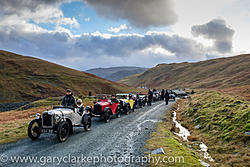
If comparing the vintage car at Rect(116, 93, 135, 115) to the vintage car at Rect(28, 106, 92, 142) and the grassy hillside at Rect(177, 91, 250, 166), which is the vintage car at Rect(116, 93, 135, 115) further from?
the vintage car at Rect(28, 106, 92, 142)

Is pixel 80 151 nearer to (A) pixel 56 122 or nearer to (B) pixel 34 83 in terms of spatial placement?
(A) pixel 56 122

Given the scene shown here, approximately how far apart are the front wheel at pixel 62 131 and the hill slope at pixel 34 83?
52737 mm

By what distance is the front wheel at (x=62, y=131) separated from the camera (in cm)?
893

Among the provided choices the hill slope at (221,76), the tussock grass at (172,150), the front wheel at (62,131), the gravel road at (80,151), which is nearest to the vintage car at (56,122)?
the front wheel at (62,131)

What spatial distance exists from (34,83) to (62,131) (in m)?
64.7

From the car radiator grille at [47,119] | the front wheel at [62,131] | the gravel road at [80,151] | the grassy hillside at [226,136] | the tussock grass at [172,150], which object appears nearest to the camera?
the tussock grass at [172,150]

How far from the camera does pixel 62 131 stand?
9438mm

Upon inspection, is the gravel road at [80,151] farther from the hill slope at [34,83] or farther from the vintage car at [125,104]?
the hill slope at [34,83]

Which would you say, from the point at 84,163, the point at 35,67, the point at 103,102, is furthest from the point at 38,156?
the point at 35,67

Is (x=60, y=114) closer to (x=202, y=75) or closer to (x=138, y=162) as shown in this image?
(x=138, y=162)

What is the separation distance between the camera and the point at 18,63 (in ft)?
274

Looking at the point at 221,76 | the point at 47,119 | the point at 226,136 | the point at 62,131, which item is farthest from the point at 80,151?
the point at 221,76

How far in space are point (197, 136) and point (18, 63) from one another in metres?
91.8

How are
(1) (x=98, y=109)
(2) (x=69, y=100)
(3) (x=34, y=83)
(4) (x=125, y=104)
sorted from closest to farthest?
(2) (x=69, y=100) → (1) (x=98, y=109) → (4) (x=125, y=104) → (3) (x=34, y=83)
